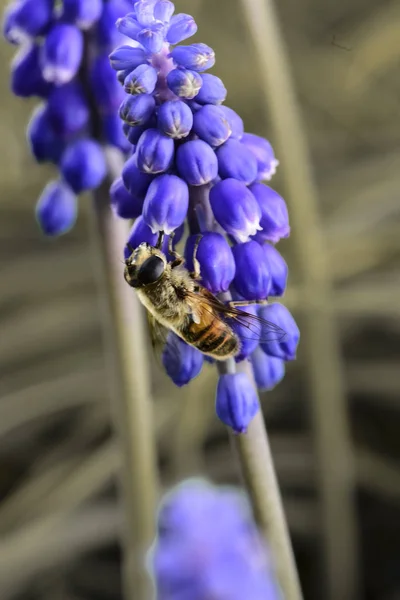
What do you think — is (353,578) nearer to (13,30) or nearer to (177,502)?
(177,502)

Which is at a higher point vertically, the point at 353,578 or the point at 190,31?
the point at 190,31

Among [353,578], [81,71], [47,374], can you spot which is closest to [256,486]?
[81,71]

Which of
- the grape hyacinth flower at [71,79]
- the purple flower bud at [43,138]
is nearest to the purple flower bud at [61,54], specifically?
the grape hyacinth flower at [71,79]

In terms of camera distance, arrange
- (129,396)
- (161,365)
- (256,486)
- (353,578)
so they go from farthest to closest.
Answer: (353,578)
(129,396)
(161,365)
(256,486)

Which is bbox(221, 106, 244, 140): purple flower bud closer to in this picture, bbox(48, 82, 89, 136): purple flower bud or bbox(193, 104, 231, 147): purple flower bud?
bbox(193, 104, 231, 147): purple flower bud

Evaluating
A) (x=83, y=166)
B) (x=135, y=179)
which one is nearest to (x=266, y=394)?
(x=83, y=166)

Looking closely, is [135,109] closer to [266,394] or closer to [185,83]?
[185,83]
